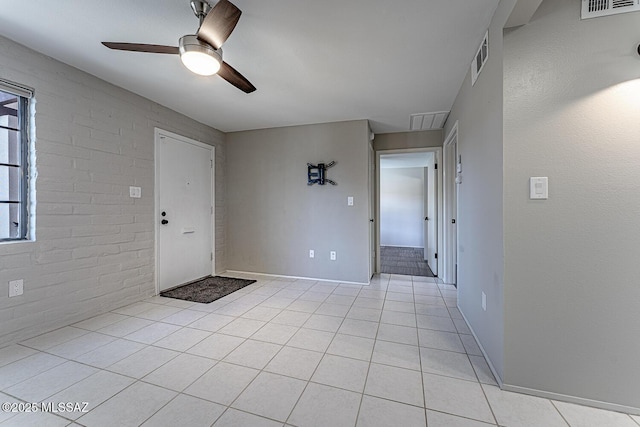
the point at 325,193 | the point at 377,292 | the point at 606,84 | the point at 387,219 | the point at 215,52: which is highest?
the point at 215,52

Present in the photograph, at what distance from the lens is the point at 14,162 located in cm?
204

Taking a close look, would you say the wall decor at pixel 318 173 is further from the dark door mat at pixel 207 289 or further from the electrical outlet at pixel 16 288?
the electrical outlet at pixel 16 288

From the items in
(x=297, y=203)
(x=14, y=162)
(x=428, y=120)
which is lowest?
(x=297, y=203)

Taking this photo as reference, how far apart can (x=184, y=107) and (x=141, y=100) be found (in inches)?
18.2

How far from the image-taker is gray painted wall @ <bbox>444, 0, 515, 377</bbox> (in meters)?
1.55

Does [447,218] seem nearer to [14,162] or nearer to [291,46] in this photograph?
[291,46]

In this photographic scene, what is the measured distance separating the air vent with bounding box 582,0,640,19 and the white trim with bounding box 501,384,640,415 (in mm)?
2087

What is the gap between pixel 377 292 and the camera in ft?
10.9

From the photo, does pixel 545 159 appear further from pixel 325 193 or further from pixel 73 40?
pixel 73 40

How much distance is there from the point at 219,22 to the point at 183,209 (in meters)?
2.72

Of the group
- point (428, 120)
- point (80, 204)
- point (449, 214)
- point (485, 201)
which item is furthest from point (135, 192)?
point (449, 214)

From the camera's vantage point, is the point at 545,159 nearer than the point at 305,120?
Yes

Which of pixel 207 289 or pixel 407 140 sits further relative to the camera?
pixel 407 140

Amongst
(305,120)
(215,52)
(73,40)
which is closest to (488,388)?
(215,52)
